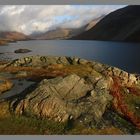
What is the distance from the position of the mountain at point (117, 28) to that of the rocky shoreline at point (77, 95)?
0.38m

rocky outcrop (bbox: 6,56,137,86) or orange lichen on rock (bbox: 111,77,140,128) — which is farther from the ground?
rocky outcrop (bbox: 6,56,137,86)

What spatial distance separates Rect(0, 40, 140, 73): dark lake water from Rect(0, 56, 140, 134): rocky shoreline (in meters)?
0.07

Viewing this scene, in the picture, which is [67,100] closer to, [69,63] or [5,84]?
[69,63]

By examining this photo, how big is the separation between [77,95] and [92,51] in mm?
557

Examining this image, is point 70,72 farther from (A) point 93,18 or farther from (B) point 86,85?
(A) point 93,18

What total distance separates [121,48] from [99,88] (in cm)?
57

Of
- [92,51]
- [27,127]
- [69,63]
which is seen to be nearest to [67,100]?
[69,63]

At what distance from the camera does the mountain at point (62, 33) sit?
17.9ft

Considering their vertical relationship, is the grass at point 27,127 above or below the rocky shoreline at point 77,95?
below

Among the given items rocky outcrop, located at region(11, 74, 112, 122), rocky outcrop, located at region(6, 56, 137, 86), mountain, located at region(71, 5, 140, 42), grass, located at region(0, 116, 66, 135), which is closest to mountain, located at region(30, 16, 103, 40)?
mountain, located at region(71, 5, 140, 42)

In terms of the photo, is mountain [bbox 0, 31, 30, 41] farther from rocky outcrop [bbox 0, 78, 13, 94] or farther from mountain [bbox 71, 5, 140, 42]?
mountain [bbox 71, 5, 140, 42]

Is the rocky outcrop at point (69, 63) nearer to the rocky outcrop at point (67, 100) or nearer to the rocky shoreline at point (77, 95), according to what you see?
the rocky shoreline at point (77, 95)

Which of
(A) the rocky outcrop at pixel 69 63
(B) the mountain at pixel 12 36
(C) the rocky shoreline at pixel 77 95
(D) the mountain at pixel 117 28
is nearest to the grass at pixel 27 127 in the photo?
(C) the rocky shoreline at pixel 77 95

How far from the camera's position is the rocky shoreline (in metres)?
5.14
